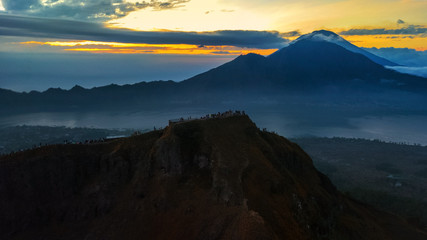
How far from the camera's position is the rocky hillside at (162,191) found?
4700 cm

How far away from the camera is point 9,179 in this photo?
51.7m

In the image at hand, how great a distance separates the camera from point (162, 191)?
170 ft

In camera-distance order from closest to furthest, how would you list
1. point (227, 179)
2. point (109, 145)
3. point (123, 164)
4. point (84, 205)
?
point (227, 179) < point (84, 205) < point (123, 164) < point (109, 145)

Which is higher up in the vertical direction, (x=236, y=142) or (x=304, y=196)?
(x=236, y=142)

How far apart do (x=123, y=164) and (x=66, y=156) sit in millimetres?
9677

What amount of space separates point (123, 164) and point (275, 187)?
1009 inches

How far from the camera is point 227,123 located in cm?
6281

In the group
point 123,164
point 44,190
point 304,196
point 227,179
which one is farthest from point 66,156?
point 304,196

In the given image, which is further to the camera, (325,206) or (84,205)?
(325,206)

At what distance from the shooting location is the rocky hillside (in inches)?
1850

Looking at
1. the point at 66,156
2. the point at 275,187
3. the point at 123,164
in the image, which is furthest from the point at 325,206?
the point at 66,156

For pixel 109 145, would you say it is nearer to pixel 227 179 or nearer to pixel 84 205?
pixel 84 205

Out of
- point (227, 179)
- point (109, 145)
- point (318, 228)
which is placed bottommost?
point (318, 228)

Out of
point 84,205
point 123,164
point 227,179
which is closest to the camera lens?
point 227,179
